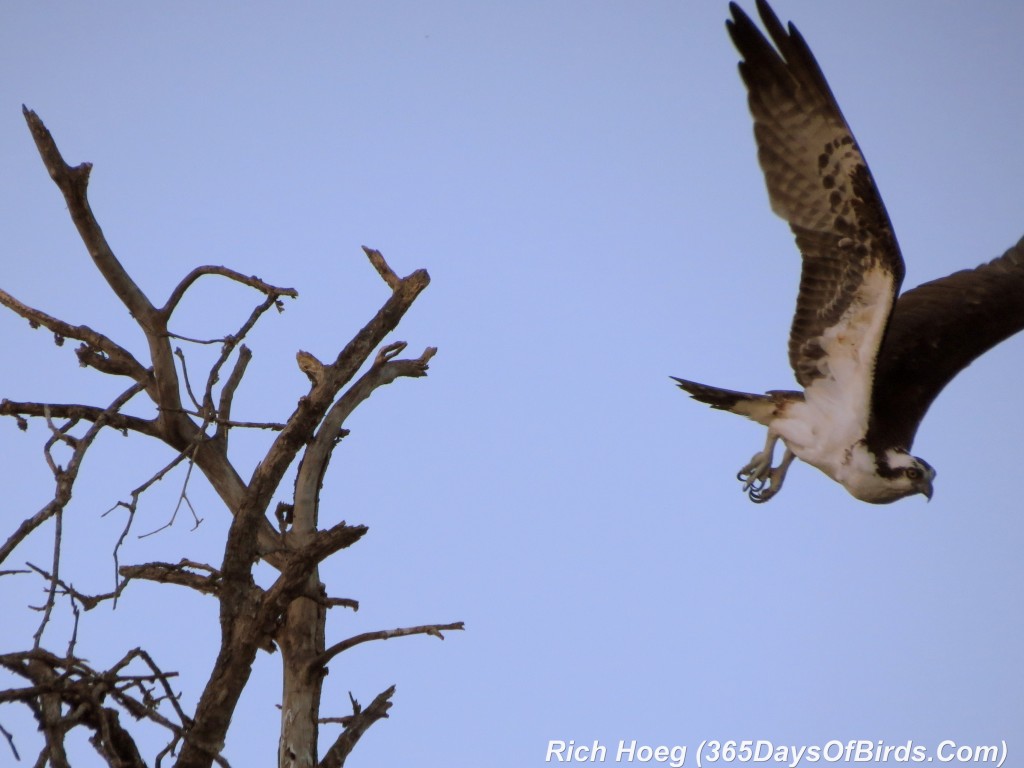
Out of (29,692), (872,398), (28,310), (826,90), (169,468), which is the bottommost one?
(29,692)

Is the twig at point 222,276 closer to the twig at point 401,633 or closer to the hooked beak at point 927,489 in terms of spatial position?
the twig at point 401,633

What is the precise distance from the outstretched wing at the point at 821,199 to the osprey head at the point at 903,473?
0.74 feet

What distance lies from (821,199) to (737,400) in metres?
1.19

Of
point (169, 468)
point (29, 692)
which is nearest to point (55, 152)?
point (169, 468)

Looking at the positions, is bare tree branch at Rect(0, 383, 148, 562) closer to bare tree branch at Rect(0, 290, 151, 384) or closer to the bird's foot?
bare tree branch at Rect(0, 290, 151, 384)

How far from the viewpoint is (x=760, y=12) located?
5.61 meters

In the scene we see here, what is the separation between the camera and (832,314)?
5.67 m

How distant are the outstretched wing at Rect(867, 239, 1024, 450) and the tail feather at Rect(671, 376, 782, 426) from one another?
0.54 meters

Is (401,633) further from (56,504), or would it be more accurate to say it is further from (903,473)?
(903,473)

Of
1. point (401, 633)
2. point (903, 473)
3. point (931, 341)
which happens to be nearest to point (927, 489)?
point (903, 473)

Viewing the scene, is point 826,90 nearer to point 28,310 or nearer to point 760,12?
point 760,12

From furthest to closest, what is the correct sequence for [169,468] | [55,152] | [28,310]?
[28,310] < [55,152] < [169,468]

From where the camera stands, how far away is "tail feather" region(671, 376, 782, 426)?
20.2 ft

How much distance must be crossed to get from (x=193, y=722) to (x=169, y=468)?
83 centimetres
